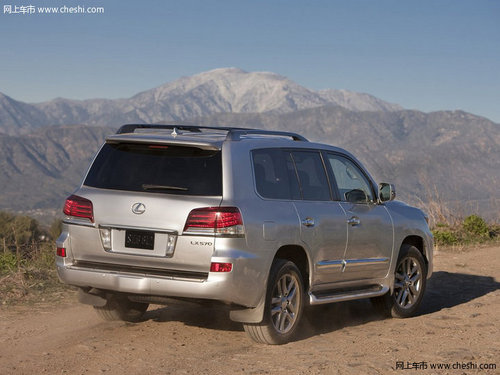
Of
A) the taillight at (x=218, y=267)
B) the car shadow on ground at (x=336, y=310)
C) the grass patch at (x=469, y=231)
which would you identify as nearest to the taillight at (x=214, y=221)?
the taillight at (x=218, y=267)

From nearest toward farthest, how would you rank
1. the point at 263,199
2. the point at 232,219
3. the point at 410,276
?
the point at 232,219
the point at 263,199
the point at 410,276

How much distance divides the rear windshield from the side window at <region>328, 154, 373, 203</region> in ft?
5.88

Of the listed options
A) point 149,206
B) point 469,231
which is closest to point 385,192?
point 149,206

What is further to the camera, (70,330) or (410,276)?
(410,276)

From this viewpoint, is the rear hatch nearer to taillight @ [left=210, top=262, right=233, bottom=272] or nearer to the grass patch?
taillight @ [left=210, top=262, right=233, bottom=272]

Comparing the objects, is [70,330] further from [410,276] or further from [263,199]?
[410,276]

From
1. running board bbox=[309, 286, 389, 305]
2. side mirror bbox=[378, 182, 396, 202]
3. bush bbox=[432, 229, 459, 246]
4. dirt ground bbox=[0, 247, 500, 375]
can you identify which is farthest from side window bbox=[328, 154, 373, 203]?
bush bbox=[432, 229, 459, 246]

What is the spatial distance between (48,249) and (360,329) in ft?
19.8

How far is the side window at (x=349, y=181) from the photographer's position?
7.72 m

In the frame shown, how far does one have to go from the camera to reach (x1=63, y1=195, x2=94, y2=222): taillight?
6426mm

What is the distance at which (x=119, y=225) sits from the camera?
20.5 feet

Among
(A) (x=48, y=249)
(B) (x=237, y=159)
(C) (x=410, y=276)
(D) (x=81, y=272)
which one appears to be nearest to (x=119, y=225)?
(D) (x=81, y=272)

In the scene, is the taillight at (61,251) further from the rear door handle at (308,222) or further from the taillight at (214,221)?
the rear door handle at (308,222)

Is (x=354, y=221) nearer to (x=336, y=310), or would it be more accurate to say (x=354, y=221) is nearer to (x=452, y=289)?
(x=336, y=310)
